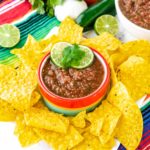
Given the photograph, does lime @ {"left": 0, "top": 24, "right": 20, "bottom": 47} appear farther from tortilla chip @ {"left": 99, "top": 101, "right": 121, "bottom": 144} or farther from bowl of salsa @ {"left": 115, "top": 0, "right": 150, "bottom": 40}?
tortilla chip @ {"left": 99, "top": 101, "right": 121, "bottom": 144}

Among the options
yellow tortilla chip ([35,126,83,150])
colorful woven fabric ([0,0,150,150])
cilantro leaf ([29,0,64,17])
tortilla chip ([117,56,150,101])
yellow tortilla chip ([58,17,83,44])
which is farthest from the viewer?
cilantro leaf ([29,0,64,17])

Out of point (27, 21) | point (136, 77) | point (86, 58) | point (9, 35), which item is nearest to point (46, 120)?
point (86, 58)

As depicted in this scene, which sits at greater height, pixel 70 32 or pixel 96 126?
pixel 70 32

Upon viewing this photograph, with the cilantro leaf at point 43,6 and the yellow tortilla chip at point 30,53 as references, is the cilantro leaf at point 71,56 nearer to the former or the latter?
the yellow tortilla chip at point 30,53

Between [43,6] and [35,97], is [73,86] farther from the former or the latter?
[43,6]

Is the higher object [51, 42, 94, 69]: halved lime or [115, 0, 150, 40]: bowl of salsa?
[51, 42, 94, 69]: halved lime

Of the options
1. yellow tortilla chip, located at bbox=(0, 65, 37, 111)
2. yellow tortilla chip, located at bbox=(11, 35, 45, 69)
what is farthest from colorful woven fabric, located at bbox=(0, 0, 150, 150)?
yellow tortilla chip, located at bbox=(0, 65, 37, 111)

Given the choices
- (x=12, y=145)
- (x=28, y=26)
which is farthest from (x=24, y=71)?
(x=28, y=26)
